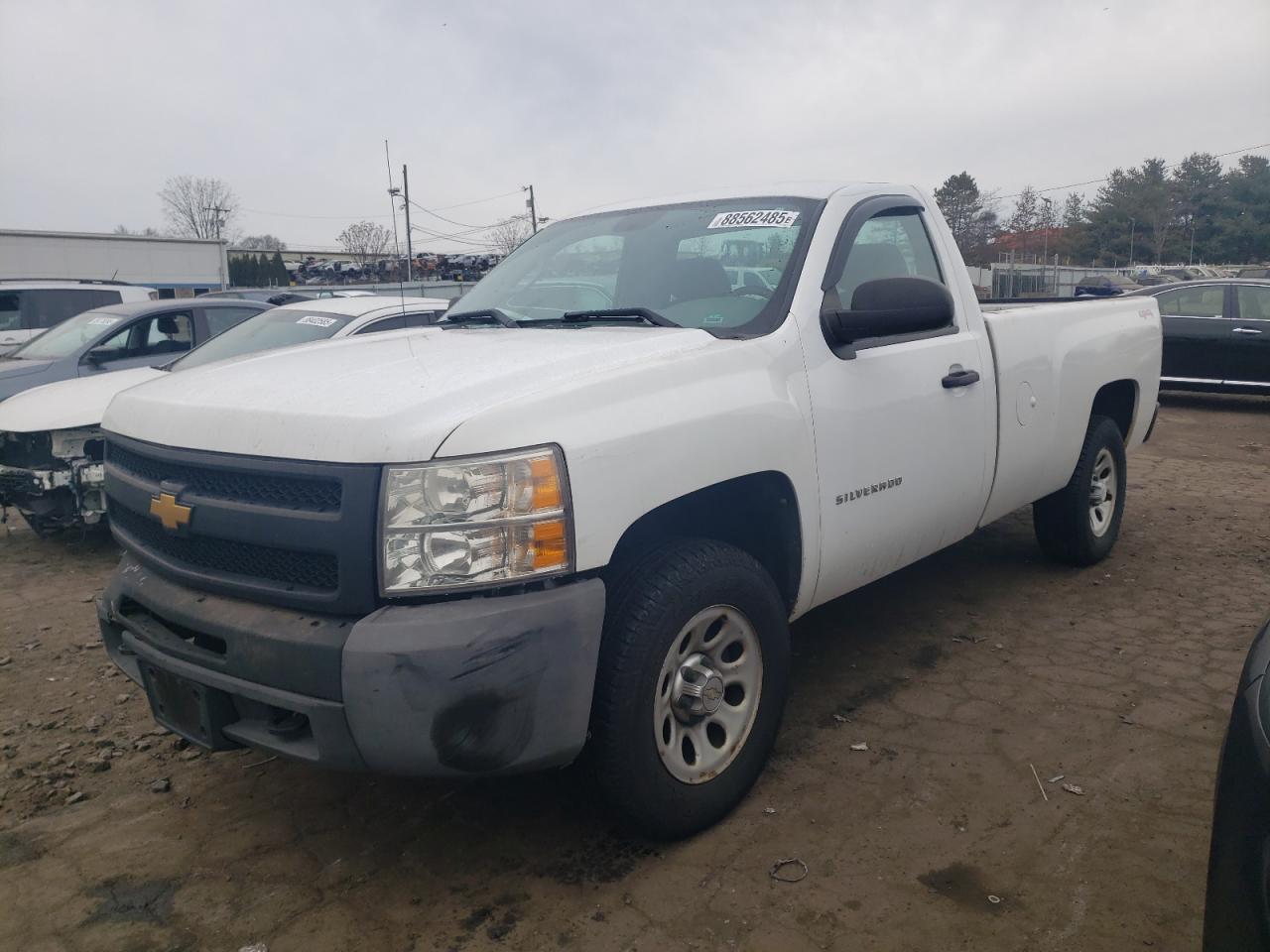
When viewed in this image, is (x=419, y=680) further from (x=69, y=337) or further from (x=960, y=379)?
(x=69, y=337)

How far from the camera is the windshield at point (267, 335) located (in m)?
6.82

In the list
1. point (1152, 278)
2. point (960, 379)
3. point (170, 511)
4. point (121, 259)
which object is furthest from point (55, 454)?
point (121, 259)

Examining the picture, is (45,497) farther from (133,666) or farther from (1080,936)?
(1080,936)

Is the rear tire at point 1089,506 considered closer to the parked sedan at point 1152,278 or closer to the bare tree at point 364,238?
the parked sedan at point 1152,278

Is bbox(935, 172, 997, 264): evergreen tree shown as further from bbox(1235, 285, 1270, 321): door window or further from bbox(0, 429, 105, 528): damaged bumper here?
bbox(0, 429, 105, 528): damaged bumper

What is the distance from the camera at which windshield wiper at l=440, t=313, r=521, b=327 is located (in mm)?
3664

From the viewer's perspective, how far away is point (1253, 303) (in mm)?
11766

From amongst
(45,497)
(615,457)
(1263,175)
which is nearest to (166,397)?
(615,457)

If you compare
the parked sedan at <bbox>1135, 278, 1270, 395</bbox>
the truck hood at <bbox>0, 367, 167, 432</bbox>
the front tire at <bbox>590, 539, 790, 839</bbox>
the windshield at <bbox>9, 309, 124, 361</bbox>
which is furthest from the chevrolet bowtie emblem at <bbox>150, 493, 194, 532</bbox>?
the parked sedan at <bbox>1135, 278, 1270, 395</bbox>

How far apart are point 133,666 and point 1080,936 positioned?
2.65 metres

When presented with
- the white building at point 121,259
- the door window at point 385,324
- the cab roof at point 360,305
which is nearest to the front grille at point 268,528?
the door window at point 385,324

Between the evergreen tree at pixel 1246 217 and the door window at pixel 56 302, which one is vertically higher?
the evergreen tree at pixel 1246 217

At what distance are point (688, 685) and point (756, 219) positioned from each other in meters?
1.77

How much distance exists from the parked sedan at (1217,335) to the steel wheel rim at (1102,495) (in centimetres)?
763
